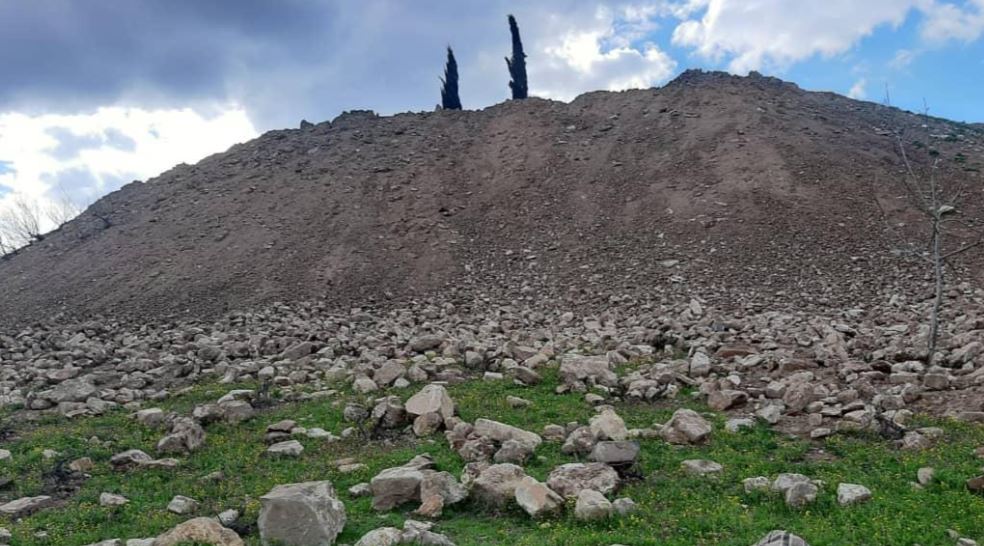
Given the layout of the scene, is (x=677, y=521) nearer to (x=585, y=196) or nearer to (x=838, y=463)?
(x=838, y=463)

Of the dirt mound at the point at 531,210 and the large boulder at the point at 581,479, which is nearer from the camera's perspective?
the large boulder at the point at 581,479

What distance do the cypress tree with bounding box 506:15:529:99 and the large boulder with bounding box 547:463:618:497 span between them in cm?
3217

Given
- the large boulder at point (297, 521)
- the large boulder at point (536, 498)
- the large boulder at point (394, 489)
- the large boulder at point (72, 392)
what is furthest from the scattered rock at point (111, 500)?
the large boulder at point (72, 392)

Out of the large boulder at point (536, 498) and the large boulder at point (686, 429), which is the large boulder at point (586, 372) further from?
the large boulder at point (536, 498)

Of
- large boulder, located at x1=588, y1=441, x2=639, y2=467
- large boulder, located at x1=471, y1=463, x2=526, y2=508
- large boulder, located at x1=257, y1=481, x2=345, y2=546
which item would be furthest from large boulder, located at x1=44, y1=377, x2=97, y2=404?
large boulder, located at x1=588, y1=441, x2=639, y2=467

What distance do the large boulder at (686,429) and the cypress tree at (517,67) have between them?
100.0 feet

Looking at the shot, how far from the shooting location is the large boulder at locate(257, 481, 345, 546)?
6934 millimetres

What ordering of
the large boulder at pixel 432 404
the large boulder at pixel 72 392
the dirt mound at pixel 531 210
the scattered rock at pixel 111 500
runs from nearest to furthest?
the scattered rock at pixel 111 500 < the large boulder at pixel 432 404 < the large boulder at pixel 72 392 < the dirt mound at pixel 531 210

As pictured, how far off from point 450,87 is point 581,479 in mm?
33241

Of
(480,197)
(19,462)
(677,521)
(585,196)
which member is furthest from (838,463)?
(480,197)

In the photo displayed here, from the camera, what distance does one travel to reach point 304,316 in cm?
2056

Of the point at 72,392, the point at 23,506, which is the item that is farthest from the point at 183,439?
the point at 72,392

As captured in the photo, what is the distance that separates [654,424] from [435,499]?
3.86 metres

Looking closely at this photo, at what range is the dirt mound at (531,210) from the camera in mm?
21219
